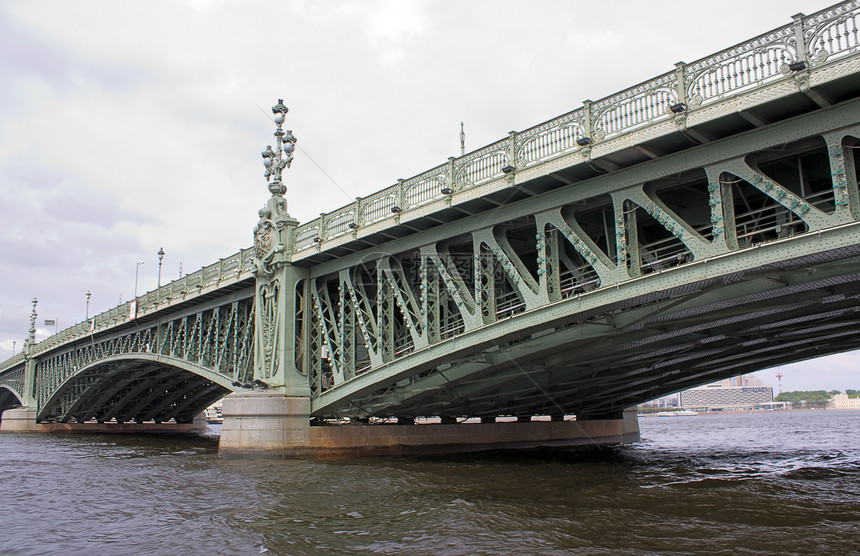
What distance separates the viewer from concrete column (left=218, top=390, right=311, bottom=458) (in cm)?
2431

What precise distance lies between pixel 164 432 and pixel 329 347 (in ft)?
138

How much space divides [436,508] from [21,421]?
197 ft

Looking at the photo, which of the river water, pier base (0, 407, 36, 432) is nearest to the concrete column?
the river water

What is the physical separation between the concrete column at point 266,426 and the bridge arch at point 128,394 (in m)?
21.5

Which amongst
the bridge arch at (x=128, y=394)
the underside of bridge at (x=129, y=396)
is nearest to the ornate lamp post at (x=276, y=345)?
the bridge arch at (x=128, y=394)

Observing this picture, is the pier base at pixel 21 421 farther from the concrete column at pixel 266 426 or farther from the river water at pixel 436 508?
the concrete column at pixel 266 426

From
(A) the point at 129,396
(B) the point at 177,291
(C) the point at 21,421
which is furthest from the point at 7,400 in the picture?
(B) the point at 177,291

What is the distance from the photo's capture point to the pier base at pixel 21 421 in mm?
60500

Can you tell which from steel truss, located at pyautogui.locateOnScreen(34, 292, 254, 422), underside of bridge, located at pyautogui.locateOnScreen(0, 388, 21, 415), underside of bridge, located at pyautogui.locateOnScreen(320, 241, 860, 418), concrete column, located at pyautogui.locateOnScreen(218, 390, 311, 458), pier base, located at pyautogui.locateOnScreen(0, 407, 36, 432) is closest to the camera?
underside of bridge, located at pyautogui.locateOnScreen(320, 241, 860, 418)

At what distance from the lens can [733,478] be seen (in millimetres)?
19047

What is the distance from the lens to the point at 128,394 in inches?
2175

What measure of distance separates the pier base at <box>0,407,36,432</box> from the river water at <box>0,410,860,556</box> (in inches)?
1658

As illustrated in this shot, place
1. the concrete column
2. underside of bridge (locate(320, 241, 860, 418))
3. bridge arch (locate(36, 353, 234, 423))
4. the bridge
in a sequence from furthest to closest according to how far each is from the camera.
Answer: bridge arch (locate(36, 353, 234, 423)) < the concrete column < underside of bridge (locate(320, 241, 860, 418)) < the bridge

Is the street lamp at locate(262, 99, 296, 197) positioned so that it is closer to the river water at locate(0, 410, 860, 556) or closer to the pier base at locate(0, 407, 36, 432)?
the river water at locate(0, 410, 860, 556)
